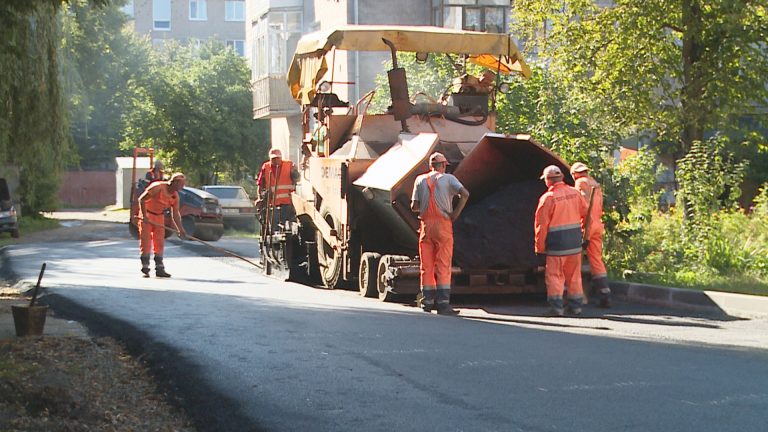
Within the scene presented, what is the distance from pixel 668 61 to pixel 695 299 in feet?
20.2

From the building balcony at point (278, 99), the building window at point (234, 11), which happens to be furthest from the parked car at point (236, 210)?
the building window at point (234, 11)

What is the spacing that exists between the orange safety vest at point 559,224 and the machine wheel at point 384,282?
6.27 ft

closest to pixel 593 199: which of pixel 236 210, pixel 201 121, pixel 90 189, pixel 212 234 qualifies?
pixel 212 234

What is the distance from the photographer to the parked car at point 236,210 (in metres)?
33.9

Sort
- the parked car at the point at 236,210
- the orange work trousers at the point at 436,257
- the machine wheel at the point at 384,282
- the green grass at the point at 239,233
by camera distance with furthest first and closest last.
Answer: the parked car at the point at 236,210
the green grass at the point at 239,233
the machine wheel at the point at 384,282
the orange work trousers at the point at 436,257

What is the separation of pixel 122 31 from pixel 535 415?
51.4 meters

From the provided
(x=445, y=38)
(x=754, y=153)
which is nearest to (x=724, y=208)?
(x=445, y=38)

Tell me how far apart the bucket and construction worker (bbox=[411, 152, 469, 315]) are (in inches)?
155

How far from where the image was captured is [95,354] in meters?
9.57

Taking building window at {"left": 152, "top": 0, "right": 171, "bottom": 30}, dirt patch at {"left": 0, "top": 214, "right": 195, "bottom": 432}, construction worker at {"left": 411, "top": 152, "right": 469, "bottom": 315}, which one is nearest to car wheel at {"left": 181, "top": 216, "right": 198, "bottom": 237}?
construction worker at {"left": 411, "top": 152, "right": 469, "bottom": 315}

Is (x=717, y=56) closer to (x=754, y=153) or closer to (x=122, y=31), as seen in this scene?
(x=754, y=153)

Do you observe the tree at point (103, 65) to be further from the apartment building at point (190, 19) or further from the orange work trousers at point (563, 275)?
the orange work trousers at point (563, 275)

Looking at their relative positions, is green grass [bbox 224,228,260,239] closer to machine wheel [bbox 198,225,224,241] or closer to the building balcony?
machine wheel [bbox 198,225,224,241]

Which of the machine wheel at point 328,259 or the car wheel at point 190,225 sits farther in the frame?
the car wheel at point 190,225
